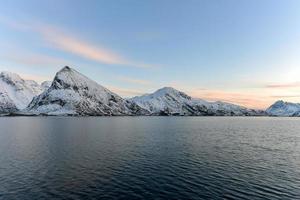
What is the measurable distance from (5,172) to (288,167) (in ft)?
212

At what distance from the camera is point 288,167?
6588 cm

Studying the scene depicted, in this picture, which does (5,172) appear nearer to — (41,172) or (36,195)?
(41,172)

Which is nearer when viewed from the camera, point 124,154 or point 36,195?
point 36,195

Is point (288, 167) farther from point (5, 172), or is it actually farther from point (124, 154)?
point (5, 172)

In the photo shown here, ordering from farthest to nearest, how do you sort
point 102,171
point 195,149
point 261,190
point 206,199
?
point 195,149, point 102,171, point 261,190, point 206,199

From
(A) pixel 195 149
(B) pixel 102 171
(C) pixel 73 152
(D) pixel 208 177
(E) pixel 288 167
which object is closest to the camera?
(D) pixel 208 177

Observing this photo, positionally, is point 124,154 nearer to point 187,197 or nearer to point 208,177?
point 208,177

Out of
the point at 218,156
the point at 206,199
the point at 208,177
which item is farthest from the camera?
the point at 218,156

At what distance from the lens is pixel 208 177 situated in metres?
55.1

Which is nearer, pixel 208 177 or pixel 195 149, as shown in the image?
pixel 208 177

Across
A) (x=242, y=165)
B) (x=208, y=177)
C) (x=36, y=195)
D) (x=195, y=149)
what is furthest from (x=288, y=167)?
(x=36, y=195)

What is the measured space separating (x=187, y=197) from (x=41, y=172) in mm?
32915

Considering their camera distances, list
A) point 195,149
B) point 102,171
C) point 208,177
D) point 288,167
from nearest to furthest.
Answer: point 208,177, point 102,171, point 288,167, point 195,149

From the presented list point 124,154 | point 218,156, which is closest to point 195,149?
point 218,156
